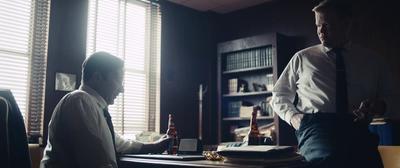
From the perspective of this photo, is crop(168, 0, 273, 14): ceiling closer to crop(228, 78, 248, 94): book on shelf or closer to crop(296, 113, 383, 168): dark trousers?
crop(228, 78, 248, 94): book on shelf

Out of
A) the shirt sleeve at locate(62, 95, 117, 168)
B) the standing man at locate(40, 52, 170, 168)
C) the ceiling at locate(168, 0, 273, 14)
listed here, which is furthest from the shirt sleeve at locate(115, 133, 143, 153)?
the ceiling at locate(168, 0, 273, 14)

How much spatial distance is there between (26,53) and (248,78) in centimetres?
267

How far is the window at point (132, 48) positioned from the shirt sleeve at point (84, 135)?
2.60 m

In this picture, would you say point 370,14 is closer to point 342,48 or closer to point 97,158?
point 342,48

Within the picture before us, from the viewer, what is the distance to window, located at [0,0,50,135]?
3.80 meters

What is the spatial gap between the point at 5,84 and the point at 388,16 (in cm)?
388

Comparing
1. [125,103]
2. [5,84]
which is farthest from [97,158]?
Result: [125,103]

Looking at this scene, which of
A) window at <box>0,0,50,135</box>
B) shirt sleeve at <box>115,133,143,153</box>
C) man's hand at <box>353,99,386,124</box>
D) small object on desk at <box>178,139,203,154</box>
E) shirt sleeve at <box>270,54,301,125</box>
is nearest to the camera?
man's hand at <box>353,99,386,124</box>

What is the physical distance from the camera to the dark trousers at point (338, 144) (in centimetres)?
153

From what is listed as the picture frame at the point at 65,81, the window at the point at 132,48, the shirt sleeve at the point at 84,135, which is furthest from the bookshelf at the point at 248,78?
the shirt sleeve at the point at 84,135

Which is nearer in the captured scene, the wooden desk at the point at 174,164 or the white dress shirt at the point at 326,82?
the wooden desk at the point at 174,164

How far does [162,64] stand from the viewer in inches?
202

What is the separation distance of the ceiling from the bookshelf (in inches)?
22.4

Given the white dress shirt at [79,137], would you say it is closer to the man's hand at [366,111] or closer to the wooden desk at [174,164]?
the wooden desk at [174,164]
